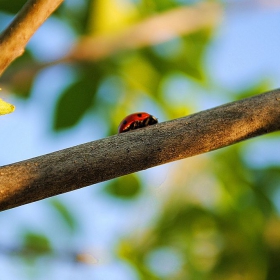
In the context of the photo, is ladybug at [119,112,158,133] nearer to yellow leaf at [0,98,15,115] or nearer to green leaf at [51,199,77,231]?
yellow leaf at [0,98,15,115]

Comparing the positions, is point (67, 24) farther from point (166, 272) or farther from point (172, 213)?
point (166, 272)

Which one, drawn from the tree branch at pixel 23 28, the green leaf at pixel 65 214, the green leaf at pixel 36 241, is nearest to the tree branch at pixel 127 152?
the tree branch at pixel 23 28

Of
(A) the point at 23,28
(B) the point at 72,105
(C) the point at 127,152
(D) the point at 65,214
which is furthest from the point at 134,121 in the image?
(D) the point at 65,214

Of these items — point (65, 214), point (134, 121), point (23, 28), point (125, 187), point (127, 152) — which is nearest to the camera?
point (127, 152)

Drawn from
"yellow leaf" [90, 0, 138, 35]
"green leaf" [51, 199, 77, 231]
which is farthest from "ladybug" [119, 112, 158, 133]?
"green leaf" [51, 199, 77, 231]

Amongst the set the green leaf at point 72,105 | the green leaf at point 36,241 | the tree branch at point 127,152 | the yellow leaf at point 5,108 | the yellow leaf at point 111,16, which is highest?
the yellow leaf at point 111,16

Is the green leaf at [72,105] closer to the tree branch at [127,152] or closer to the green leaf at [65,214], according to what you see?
the green leaf at [65,214]

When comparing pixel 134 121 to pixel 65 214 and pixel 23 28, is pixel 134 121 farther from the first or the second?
pixel 65 214
